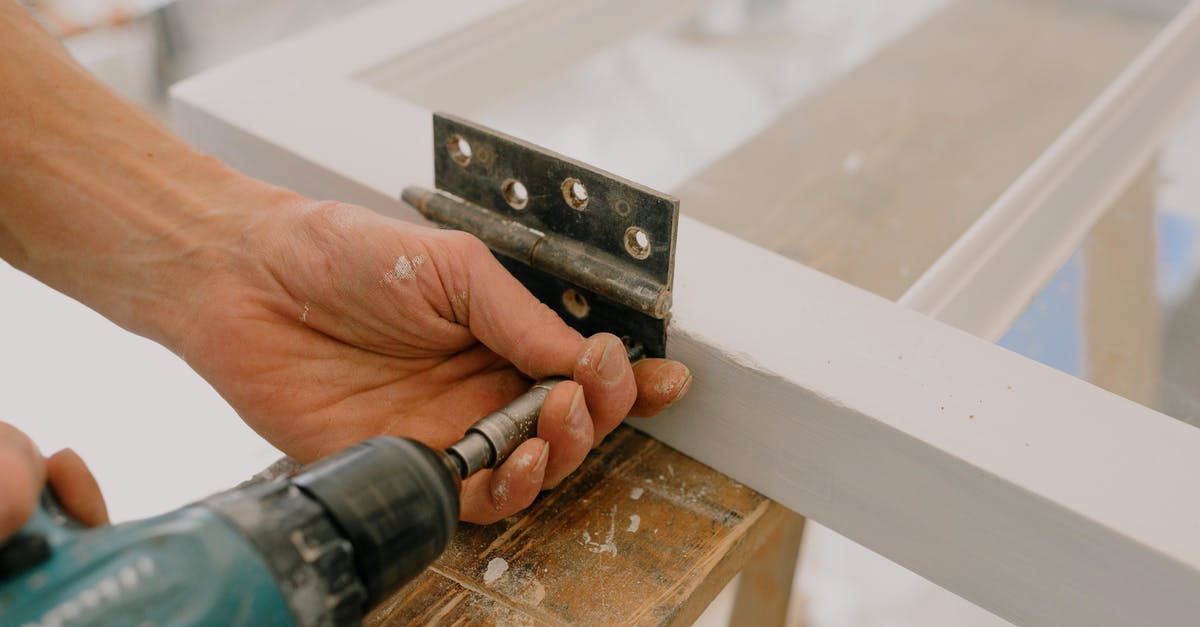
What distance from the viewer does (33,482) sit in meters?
0.48

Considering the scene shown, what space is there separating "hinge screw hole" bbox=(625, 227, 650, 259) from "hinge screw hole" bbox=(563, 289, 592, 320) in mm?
70

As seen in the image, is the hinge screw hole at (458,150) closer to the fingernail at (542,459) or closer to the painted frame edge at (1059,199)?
the fingernail at (542,459)

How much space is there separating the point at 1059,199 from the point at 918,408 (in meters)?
0.51

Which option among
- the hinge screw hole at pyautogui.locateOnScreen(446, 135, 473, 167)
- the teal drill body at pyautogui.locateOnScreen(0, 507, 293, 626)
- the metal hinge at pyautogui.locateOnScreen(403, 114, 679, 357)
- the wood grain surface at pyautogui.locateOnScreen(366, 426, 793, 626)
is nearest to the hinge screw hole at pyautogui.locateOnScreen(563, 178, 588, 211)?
the metal hinge at pyautogui.locateOnScreen(403, 114, 679, 357)

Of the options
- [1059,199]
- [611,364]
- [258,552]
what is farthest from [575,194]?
[1059,199]

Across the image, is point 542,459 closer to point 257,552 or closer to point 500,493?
point 500,493

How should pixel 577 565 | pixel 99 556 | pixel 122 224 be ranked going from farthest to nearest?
pixel 122 224, pixel 577 565, pixel 99 556

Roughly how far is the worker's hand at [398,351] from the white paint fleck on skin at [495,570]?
0.10 feet

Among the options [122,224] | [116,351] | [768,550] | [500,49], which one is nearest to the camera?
[122,224]

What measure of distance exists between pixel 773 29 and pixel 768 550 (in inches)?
36.5

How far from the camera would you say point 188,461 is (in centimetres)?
101

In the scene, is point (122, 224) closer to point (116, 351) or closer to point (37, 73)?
point (37, 73)

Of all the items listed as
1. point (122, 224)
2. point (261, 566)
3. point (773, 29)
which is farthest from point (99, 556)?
point (773, 29)

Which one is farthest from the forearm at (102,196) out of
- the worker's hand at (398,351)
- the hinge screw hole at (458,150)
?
the hinge screw hole at (458,150)
